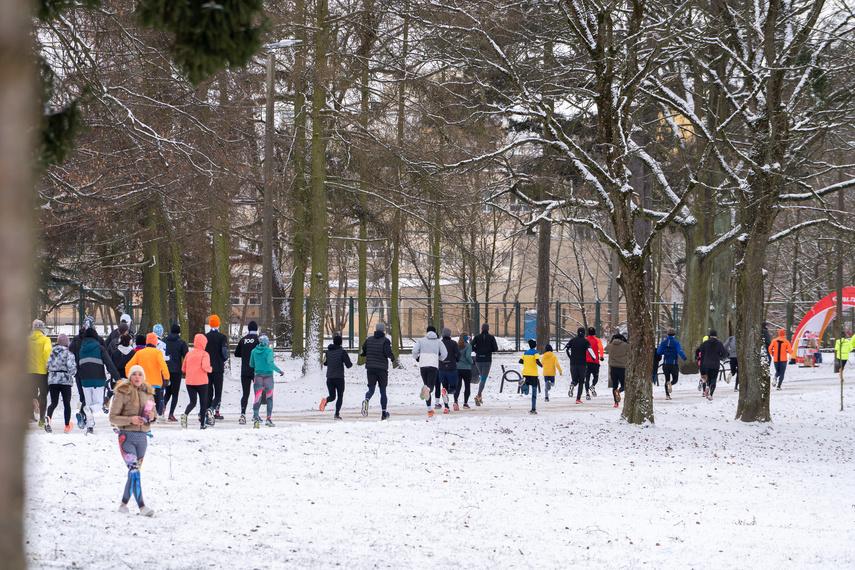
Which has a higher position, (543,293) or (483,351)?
(543,293)

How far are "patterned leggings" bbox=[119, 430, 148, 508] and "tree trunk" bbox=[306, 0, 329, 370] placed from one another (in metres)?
15.4

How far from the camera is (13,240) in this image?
7.91 feet

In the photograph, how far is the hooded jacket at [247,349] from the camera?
15539 mm

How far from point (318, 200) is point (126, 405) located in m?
16.2

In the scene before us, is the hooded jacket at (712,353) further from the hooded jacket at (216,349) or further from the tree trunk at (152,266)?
the tree trunk at (152,266)

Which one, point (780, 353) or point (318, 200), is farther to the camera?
point (780, 353)

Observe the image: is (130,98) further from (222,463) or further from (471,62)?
(222,463)

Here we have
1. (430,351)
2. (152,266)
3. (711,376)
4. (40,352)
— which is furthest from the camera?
(152,266)

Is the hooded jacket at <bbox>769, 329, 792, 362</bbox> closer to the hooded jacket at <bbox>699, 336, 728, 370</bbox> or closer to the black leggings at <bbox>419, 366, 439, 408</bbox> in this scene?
the hooded jacket at <bbox>699, 336, 728, 370</bbox>

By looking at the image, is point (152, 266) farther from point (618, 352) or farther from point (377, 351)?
point (618, 352)

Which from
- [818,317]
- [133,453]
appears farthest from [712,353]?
[133,453]

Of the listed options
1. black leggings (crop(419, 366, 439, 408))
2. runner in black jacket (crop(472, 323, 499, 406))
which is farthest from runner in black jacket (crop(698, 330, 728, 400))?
black leggings (crop(419, 366, 439, 408))

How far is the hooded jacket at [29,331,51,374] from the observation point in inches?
549

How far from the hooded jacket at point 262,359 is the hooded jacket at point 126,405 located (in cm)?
672
